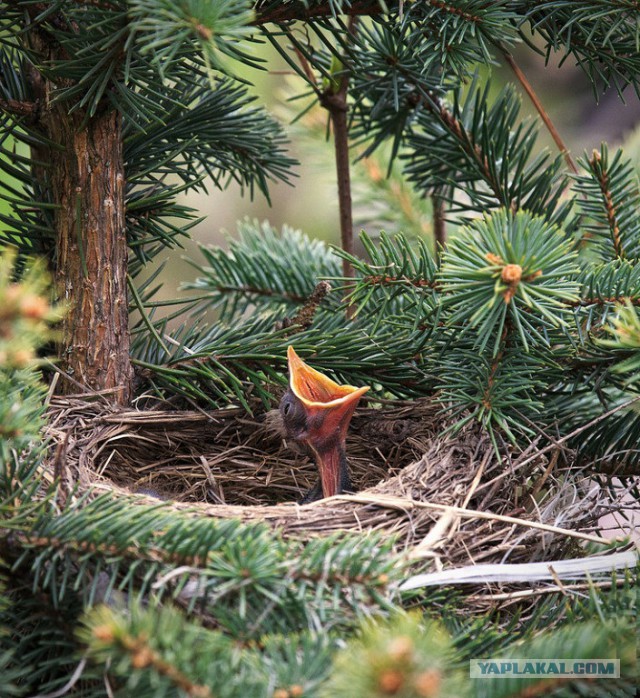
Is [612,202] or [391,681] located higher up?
[612,202]

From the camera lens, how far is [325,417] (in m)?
1.07

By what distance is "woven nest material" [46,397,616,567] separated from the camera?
31.8 inches

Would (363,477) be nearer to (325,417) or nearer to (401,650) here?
(325,417)

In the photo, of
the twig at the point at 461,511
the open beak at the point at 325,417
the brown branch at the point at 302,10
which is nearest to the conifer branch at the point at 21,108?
the brown branch at the point at 302,10

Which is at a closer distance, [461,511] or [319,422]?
[461,511]

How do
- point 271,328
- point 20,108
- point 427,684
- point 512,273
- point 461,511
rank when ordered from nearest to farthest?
point 427,684 → point 512,273 → point 461,511 → point 20,108 → point 271,328

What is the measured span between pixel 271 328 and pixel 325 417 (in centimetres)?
18

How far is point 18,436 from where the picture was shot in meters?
0.57

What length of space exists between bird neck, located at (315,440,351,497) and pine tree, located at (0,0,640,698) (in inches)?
4.5

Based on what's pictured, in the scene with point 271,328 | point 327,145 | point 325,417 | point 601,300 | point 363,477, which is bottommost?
point 363,477

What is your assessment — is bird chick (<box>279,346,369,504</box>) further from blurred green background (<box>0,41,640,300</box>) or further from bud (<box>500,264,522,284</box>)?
blurred green background (<box>0,41,640,300</box>)

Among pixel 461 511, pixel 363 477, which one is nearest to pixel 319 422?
pixel 363 477

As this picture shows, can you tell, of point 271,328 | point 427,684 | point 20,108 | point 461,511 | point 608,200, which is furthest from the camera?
point 271,328

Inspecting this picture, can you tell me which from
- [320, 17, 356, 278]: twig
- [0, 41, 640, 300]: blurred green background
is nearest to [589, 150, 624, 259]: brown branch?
[320, 17, 356, 278]: twig
